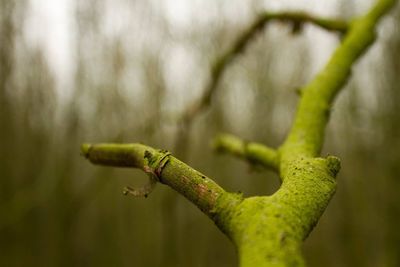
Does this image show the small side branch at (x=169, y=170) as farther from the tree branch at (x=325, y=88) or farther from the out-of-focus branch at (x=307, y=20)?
the out-of-focus branch at (x=307, y=20)

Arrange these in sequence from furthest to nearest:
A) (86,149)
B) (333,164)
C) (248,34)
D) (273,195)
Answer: (248,34) < (86,149) < (333,164) < (273,195)

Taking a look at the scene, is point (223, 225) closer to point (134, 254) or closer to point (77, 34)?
point (77, 34)

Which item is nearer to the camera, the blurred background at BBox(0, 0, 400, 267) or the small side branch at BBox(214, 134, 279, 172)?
the small side branch at BBox(214, 134, 279, 172)

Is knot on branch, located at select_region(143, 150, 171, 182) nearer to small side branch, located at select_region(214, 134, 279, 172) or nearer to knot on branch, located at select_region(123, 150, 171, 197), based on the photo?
knot on branch, located at select_region(123, 150, 171, 197)

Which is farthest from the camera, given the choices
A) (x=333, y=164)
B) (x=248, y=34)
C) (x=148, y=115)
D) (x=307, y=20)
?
(x=148, y=115)

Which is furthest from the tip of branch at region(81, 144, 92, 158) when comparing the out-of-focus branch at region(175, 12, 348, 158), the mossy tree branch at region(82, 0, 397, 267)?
the out-of-focus branch at region(175, 12, 348, 158)

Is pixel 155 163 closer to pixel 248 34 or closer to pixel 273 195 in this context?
pixel 273 195

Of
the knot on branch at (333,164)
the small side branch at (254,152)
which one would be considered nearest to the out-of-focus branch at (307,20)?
the small side branch at (254,152)

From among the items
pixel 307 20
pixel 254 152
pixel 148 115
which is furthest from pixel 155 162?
pixel 148 115
